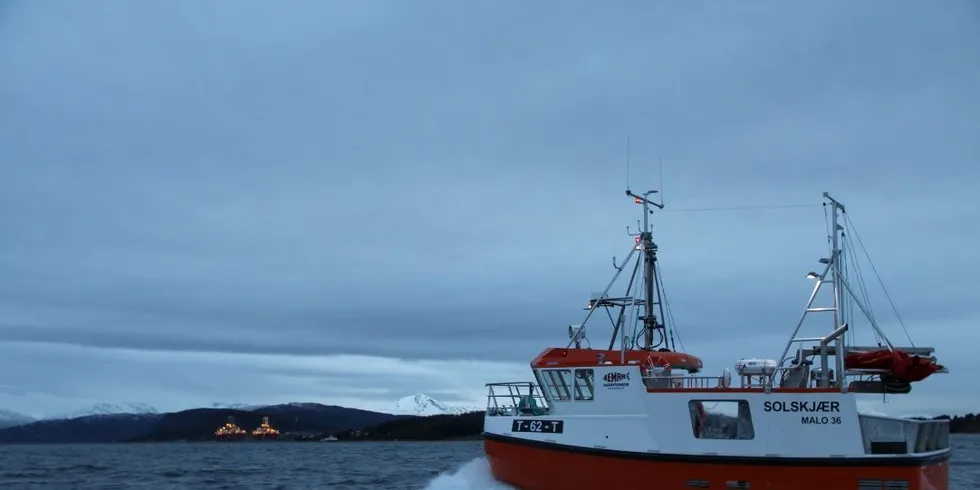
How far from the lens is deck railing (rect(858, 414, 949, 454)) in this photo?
1680 centimetres

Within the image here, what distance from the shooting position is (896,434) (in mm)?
17797

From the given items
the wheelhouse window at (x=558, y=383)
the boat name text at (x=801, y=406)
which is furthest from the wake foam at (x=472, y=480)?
the boat name text at (x=801, y=406)

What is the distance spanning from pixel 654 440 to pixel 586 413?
2045 mm

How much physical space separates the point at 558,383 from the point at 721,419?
427 cm

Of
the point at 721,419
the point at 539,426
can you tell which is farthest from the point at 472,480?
the point at 721,419

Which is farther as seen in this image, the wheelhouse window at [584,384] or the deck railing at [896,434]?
the wheelhouse window at [584,384]

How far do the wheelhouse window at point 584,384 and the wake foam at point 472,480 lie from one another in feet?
10.6

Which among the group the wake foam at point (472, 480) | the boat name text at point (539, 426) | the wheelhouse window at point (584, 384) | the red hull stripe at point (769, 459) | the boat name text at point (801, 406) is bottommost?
the wake foam at point (472, 480)

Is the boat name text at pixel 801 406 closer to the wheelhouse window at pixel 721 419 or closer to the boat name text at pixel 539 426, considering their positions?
the wheelhouse window at pixel 721 419

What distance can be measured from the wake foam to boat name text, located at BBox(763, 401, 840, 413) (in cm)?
714

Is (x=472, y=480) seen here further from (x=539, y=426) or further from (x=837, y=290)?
(x=837, y=290)

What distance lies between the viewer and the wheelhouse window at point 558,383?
2091 cm

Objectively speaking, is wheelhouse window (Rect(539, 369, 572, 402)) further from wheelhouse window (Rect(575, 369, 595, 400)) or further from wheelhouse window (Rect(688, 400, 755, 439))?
wheelhouse window (Rect(688, 400, 755, 439))

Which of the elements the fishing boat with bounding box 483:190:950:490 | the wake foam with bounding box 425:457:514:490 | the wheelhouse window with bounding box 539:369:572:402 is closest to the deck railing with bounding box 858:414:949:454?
the fishing boat with bounding box 483:190:950:490
